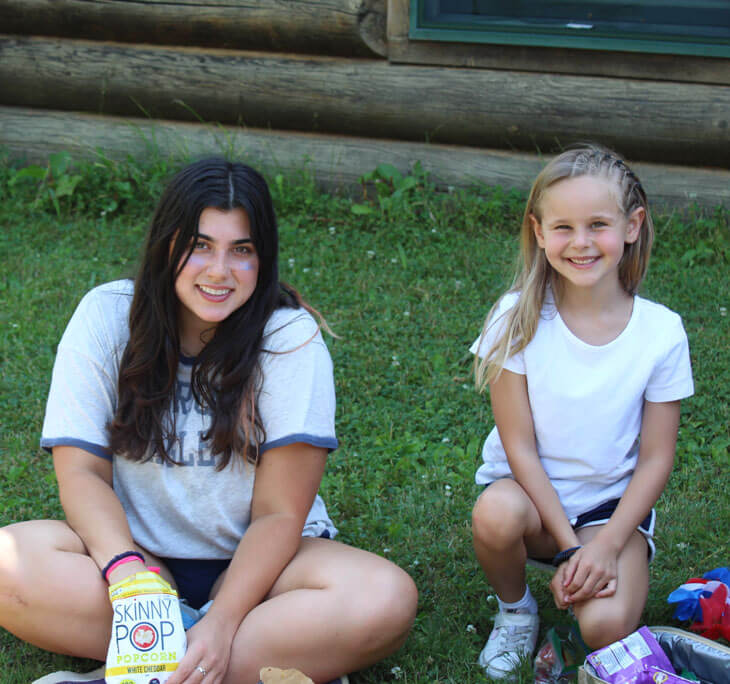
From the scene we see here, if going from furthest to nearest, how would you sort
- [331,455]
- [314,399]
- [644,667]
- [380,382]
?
[380,382] → [331,455] → [314,399] → [644,667]

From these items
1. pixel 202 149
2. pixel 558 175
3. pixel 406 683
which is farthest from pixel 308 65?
pixel 406 683

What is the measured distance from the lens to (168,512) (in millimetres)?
2260

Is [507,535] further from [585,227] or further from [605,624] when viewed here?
[585,227]

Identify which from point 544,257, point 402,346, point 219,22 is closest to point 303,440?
point 544,257

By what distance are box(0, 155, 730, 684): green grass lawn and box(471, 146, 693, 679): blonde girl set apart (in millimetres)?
322

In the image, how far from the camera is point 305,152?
507 centimetres

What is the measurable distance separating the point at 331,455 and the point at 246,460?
1.02m

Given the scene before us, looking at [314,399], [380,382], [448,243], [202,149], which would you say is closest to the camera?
[314,399]

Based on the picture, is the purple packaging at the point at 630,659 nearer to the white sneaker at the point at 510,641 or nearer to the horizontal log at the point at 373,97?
the white sneaker at the point at 510,641

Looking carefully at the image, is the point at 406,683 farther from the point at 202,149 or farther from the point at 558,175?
the point at 202,149

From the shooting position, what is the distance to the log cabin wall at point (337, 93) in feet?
14.9

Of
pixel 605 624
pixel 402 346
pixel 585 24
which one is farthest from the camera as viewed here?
pixel 585 24

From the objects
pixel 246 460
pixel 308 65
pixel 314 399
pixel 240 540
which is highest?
pixel 308 65

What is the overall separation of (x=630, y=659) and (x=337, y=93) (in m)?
3.62
